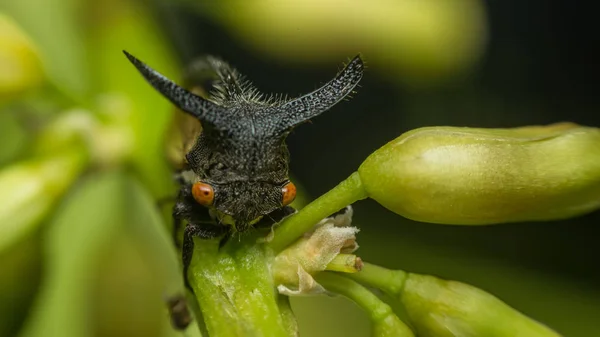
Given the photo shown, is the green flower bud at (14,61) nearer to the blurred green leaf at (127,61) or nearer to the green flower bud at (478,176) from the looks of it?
the blurred green leaf at (127,61)

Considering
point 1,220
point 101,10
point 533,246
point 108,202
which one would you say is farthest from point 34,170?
point 533,246

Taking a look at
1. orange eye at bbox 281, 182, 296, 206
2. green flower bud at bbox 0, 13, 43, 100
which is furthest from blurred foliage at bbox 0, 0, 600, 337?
orange eye at bbox 281, 182, 296, 206

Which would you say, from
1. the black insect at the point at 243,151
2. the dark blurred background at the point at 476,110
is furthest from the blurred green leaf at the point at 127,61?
the black insect at the point at 243,151

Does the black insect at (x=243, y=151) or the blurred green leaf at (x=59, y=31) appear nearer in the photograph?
the black insect at (x=243, y=151)

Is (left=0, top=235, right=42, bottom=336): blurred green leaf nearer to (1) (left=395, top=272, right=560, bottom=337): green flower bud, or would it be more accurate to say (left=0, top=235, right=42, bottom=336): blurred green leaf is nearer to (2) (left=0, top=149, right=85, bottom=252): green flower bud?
(2) (left=0, top=149, right=85, bottom=252): green flower bud

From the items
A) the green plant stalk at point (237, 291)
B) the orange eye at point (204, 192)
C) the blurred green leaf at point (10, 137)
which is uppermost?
the blurred green leaf at point (10, 137)

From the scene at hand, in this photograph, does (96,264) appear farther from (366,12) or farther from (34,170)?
(366,12)

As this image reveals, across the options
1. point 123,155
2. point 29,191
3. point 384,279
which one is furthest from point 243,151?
point 123,155
